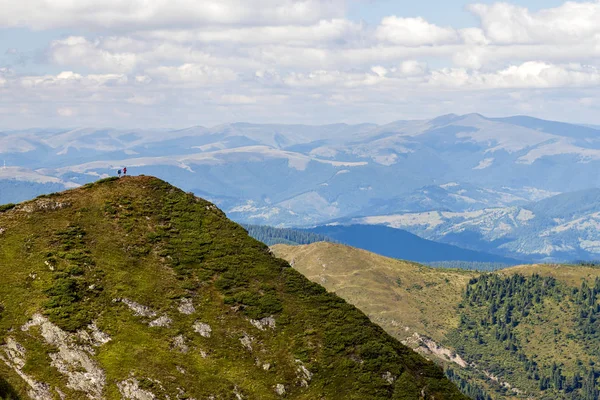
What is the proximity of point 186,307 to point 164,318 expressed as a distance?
12.3ft

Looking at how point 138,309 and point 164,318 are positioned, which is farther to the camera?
point 138,309

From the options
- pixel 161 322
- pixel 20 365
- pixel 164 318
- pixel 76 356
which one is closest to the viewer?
pixel 20 365

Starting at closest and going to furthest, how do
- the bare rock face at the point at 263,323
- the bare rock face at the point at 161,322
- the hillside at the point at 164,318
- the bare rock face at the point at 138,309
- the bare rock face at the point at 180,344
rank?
the hillside at the point at 164,318 → the bare rock face at the point at 180,344 → the bare rock face at the point at 161,322 → the bare rock face at the point at 138,309 → the bare rock face at the point at 263,323

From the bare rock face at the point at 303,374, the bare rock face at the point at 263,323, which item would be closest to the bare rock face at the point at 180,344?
the bare rock face at the point at 263,323

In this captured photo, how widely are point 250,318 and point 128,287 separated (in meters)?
16.3

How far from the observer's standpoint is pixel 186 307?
99.1 meters

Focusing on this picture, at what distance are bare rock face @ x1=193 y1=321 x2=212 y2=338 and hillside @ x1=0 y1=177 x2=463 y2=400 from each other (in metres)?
0.13

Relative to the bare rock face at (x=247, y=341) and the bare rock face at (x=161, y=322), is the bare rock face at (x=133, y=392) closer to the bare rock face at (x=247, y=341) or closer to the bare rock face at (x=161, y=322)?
the bare rock face at (x=161, y=322)

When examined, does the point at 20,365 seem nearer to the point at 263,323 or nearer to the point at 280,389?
the point at 280,389

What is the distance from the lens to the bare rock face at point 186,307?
323 ft

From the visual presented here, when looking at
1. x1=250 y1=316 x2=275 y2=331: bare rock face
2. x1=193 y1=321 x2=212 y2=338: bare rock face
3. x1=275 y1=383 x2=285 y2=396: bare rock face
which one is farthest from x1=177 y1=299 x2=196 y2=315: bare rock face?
x1=275 y1=383 x2=285 y2=396: bare rock face

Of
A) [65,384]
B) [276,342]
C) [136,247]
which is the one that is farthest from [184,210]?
[65,384]

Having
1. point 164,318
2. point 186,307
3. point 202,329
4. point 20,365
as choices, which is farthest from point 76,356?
point 186,307

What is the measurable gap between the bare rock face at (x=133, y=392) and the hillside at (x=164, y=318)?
0.38ft
